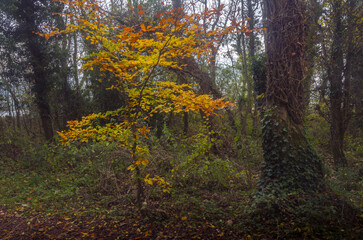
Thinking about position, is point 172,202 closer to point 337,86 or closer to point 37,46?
point 337,86

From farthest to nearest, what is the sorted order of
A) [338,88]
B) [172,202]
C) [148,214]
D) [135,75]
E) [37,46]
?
[37,46] < [338,88] < [172,202] < [148,214] < [135,75]

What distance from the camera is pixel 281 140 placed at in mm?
4160

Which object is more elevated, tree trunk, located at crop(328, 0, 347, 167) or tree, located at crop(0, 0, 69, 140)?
tree, located at crop(0, 0, 69, 140)

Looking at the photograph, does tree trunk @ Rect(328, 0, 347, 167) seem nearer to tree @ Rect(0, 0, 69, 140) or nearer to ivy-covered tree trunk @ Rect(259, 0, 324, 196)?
ivy-covered tree trunk @ Rect(259, 0, 324, 196)

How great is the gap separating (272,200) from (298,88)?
220cm

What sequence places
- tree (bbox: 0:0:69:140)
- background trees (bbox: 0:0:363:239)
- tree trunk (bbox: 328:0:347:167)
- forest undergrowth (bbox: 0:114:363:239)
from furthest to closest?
tree (bbox: 0:0:69:140)
tree trunk (bbox: 328:0:347:167)
background trees (bbox: 0:0:363:239)
forest undergrowth (bbox: 0:114:363:239)

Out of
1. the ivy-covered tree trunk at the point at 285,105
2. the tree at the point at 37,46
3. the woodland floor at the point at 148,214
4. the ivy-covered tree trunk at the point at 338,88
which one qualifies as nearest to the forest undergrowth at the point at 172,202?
the woodland floor at the point at 148,214

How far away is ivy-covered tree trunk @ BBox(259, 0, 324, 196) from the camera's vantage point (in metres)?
4.06

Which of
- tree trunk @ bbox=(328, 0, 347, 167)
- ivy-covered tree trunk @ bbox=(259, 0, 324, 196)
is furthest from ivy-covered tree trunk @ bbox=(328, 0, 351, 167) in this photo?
ivy-covered tree trunk @ bbox=(259, 0, 324, 196)

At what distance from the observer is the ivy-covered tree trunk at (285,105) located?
13.3 ft

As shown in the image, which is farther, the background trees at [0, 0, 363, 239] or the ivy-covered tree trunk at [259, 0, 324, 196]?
the ivy-covered tree trunk at [259, 0, 324, 196]

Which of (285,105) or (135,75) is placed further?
(285,105)

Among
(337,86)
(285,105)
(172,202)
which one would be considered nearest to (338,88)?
(337,86)

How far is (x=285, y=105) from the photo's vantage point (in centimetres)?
438
